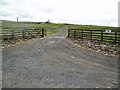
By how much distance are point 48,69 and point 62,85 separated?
5.16 feet

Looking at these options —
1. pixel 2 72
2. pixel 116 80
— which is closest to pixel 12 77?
pixel 2 72

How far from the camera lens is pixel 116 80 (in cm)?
429

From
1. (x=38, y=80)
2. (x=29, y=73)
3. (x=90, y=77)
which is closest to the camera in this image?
(x=38, y=80)

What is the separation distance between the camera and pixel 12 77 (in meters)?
4.40

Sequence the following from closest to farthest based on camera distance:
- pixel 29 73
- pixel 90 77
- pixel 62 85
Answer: pixel 62 85, pixel 90 77, pixel 29 73

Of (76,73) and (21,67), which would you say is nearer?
(76,73)

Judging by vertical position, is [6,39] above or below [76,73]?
above

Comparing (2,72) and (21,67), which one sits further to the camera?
(21,67)

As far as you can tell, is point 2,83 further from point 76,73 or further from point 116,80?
point 116,80

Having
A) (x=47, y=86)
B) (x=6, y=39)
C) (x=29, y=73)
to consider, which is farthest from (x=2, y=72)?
(x=6, y=39)

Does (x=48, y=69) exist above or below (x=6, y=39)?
below

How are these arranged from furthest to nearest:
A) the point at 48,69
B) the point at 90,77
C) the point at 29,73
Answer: the point at 48,69 < the point at 29,73 < the point at 90,77

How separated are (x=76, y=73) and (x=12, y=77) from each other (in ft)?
9.18

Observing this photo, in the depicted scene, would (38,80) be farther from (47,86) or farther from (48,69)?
(48,69)
